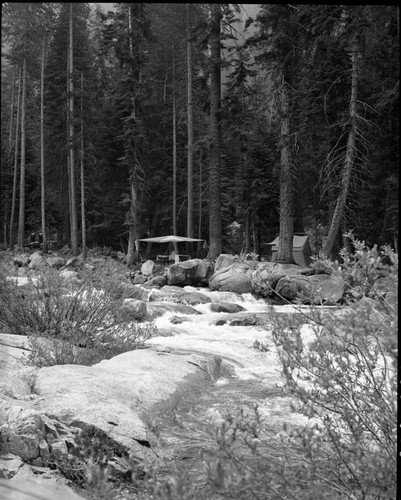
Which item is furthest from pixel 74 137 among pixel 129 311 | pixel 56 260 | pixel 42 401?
pixel 42 401

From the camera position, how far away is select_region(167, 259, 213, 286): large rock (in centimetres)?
1769

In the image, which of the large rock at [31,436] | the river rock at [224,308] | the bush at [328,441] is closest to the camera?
the bush at [328,441]

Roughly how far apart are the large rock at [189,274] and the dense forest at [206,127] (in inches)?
128

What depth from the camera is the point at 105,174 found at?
1256 inches

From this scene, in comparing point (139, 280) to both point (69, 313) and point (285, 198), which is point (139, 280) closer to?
point (285, 198)

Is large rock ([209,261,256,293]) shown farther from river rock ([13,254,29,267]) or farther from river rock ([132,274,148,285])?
river rock ([13,254,29,267])

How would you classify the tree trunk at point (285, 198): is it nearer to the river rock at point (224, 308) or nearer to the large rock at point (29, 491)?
the river rock at point (224, 308)

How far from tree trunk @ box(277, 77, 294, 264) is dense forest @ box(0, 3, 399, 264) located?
0.18 feet

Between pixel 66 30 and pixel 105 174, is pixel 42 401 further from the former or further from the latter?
pixel 105 174

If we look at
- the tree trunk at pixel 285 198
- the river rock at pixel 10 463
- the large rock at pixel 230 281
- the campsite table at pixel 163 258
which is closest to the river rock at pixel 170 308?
the large rock at pixel 230 281

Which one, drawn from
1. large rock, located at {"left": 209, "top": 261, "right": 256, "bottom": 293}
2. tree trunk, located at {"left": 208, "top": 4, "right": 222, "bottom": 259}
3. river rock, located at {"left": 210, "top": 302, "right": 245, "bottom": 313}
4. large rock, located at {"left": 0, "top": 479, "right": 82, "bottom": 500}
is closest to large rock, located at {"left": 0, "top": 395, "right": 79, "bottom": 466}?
large rock, located at {"left": 0, "top": 479, "right": 82, "bottom": 500}

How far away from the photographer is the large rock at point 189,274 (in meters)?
17.7

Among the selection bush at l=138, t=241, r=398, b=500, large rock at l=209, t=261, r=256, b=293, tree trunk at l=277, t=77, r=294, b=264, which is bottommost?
large rock at l=209, t=261, r=256, b=293

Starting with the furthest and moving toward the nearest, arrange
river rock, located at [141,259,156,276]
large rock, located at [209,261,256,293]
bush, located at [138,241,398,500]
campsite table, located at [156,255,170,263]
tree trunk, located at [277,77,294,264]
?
campsite table, located at [156,255,170,263] < river rock, located at [141,259,156,276] < tree trunk, located at [277,77,294,264] < large rock, located at [209,261,256,293] < bush, located at [138,241,398,500]
